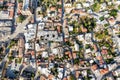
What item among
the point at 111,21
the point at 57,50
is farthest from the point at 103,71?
the point at 111,21

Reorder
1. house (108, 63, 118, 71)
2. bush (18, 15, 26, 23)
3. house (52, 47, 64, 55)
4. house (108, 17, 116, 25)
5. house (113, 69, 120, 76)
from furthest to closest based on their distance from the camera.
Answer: bush (18, 15, 26, 23) → house (108, 17, 116, 25) → house (52, 47, 64, 55) → house (108, 63, 118, 71) → house (113, 69, 120, 76)

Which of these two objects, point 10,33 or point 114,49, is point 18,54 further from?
point 114,49

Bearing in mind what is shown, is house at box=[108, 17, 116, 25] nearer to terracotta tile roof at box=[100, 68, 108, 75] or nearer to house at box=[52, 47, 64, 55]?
terracotta tile roof at box=[100, 68, 108, 75]

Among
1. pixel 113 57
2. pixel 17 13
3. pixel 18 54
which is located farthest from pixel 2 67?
pixel 113 57

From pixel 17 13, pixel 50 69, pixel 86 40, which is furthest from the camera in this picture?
pixel 17 13

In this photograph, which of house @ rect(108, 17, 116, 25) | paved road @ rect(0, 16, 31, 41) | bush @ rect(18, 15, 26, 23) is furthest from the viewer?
bush @ rect(18, 15, 26, 23)

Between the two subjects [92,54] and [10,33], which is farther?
[10,33]

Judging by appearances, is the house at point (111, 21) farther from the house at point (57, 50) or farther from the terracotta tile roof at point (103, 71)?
the house at point (57, 50)

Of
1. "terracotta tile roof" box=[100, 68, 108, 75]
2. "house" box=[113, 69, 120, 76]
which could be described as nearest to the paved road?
"terracotta tile roof" box=[100, 68, 108, 75]

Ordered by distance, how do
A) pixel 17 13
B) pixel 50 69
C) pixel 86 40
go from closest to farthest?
1. pixel 50 69
2. pixel 86 40
3. pixel 17 13

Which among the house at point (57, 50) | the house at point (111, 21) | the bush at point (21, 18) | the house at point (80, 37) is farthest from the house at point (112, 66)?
the bush at point (21, 18)

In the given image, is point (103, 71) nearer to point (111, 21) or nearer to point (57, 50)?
point (57, 50)
